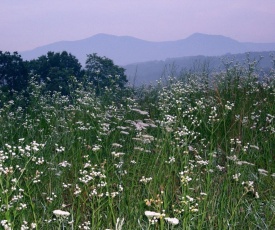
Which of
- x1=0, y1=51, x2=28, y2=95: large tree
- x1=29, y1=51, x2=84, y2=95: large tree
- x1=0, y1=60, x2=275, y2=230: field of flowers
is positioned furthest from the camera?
x1=29, y1=51, x2=84, y2=95: large tree

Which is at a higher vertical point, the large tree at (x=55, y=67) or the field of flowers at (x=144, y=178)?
the large tree at (x=55, y=67)

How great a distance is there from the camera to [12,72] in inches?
671

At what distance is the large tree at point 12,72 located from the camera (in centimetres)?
1698

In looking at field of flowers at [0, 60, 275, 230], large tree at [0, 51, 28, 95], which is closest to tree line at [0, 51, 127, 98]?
large tree at [0, 51, 28, 95]

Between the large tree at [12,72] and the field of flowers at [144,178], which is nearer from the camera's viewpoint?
the field of flowers at [144,178]

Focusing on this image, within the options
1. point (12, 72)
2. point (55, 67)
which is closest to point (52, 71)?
point (55, 67)

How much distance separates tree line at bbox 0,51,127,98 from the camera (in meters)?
17.0

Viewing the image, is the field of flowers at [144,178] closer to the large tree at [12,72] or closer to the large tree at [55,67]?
the large tree at [12,72]

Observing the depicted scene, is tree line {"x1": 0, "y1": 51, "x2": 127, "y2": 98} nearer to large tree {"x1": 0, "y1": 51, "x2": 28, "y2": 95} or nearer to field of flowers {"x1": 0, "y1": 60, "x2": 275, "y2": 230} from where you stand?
large tree {"x1": 0, "y1": 51, "x2": 28, "y2": 95}

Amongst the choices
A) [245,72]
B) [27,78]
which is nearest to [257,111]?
[245,72]

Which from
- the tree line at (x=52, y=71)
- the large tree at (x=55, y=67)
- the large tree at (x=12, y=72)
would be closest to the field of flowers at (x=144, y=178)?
the tree line at (x=52, y=71)

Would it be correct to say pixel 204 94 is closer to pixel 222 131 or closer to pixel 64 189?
pixel 222 131

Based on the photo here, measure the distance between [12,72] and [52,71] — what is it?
2.23 metres

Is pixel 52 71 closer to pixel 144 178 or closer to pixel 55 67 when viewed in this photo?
pixel 55 67
